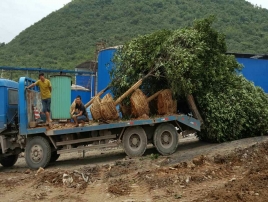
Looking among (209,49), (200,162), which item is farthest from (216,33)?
(200,162)

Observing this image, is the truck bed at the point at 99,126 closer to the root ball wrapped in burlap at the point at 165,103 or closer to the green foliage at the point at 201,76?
the root ball wrapped in burlap at the point at 165,103

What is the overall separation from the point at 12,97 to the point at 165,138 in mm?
4994

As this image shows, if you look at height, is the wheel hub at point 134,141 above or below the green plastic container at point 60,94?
below

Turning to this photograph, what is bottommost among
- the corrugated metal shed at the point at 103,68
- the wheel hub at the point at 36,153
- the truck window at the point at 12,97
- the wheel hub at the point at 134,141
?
the wheel hub at the point at 36,153

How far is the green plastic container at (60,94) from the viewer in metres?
11.2

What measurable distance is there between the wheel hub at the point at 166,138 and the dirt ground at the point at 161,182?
132 centimetres

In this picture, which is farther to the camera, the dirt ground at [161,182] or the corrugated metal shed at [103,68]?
the corrugated metal shed at [103,68]

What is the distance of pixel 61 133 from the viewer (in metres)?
10.7

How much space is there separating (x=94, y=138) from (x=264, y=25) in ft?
176

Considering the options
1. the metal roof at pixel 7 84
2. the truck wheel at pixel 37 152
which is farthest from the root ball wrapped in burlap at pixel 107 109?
the metal roof at pixel 7 84

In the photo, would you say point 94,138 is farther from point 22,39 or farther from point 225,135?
point 22,39

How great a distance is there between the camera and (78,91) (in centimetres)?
2477

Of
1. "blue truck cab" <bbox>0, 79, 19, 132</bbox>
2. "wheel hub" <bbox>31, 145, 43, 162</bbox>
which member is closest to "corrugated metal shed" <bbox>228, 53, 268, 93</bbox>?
"blue truck cab" <bbox>0, 79, 19, 132</bbox>

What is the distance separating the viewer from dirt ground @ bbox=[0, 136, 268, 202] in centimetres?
668
